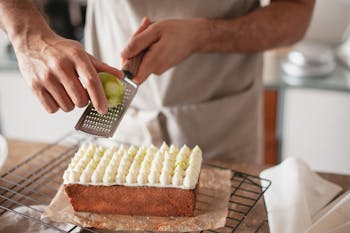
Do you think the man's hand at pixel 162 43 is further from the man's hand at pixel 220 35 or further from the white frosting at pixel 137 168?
the white frosting at pixel 137 168

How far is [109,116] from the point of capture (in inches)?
42.0

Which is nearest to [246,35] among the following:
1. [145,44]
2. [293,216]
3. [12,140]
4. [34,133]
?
[145,44]

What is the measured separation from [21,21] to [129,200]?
49cm

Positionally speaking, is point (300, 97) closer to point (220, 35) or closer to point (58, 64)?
point (220, 35)

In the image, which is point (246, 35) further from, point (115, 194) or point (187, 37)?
point (115, 194)

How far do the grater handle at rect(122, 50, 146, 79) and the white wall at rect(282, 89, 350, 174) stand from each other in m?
1.21

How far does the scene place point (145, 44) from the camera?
3.80 feet

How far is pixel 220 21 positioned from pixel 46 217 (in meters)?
0.72

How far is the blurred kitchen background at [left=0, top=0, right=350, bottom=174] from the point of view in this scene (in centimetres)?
217

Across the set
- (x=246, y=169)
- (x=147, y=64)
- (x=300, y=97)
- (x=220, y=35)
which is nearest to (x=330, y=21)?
(x=300, y=97)

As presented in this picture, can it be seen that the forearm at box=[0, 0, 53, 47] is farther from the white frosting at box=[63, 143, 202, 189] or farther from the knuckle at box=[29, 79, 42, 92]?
the white frosting at box=[63, 143, 202, 189]

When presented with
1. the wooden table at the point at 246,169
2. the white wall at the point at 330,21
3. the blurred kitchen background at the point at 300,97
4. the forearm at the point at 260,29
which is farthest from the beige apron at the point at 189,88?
the white wall at the point at 330,21

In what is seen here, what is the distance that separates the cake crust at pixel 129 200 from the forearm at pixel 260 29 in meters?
0.45

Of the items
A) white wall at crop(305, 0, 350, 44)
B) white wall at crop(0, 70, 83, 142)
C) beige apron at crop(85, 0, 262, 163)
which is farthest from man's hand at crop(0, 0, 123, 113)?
white wall at crop(305, 0, 350, 44)
